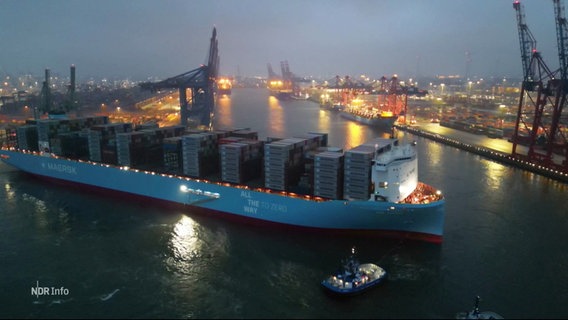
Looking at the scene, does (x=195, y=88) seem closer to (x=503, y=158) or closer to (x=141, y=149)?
(x=141, y=149)

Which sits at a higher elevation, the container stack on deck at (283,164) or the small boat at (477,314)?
the container stack on deck at (283,164)

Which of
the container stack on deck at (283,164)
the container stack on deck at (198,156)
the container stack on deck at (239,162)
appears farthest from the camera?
the container stack on deck at (198,156)

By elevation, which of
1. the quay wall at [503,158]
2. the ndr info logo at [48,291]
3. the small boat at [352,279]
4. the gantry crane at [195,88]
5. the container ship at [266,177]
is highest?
the gantry crane at [195,88]

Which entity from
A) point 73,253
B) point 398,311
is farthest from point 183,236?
point 398,311

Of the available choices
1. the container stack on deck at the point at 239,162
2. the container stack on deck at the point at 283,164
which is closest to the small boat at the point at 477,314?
the container stack on deck at the point at 283,164

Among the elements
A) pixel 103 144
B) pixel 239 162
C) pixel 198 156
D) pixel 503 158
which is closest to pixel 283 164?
pixel 239 162

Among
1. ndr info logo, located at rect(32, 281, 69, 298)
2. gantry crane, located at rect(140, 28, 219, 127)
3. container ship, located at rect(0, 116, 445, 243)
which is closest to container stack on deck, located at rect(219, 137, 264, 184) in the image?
container ship, located at rect(0, 116, 445, 243)

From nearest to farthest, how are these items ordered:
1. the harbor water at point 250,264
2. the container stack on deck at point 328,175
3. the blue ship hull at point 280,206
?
the harbor water at point 250,264 → the blue ship hull at point 280,206 → the container stack on deck at point 328,175

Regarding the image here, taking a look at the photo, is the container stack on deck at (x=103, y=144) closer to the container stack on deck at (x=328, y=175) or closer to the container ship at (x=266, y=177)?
the container ship at (x=266, y=177)
